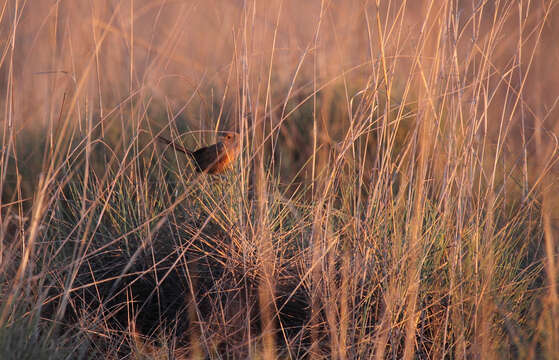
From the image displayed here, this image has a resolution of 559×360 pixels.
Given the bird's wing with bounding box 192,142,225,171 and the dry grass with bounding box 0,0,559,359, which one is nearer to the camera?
the dry grass with bounding box 0,0,559,359

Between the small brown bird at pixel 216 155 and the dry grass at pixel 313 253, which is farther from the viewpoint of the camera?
the small brown bird at pixel 216 155

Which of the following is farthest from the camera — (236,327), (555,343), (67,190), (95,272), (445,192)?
(67,190)

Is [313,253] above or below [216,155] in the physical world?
below

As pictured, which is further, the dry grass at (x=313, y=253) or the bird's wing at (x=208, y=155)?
the bird's wing at (x=208, y=155)

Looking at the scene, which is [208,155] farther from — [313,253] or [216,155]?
[313,253]

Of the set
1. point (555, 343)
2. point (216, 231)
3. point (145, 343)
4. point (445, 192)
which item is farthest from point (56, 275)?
point (555, 343)

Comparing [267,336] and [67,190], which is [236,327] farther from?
[67,190]

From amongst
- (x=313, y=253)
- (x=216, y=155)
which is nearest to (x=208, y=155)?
(x=216, y=155)

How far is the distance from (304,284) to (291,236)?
0.87 ft

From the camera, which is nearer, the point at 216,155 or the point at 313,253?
the point at 313,253

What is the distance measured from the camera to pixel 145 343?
1.69 meters

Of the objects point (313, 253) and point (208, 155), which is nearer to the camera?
point (313, 253)

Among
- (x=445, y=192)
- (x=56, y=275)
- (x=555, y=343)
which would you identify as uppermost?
(x=445, y=192)

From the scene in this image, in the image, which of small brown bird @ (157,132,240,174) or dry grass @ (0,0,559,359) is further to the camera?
small brown bird @ (157,132,240,174)
